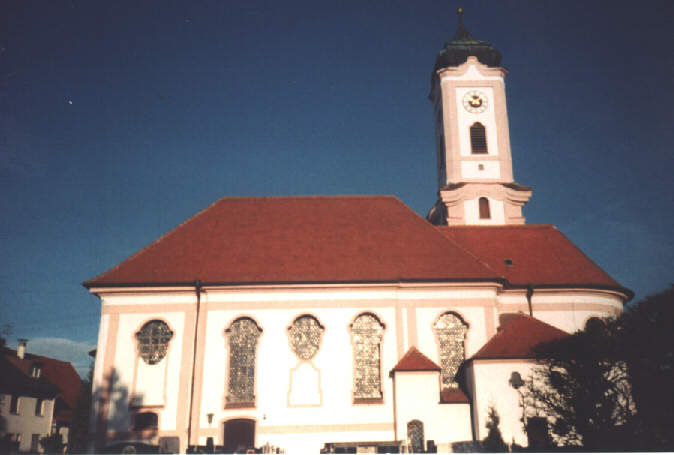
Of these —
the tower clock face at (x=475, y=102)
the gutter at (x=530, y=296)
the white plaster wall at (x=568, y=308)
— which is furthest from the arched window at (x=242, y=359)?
the tower clock face at (x=475, y=102)

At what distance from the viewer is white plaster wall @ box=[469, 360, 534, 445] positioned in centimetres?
2011

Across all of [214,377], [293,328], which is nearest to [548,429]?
[293,328]

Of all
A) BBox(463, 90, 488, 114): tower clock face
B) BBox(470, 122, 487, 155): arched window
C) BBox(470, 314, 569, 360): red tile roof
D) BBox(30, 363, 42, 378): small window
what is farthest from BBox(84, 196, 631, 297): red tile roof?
BBox(30, 363, 42, 378): small window

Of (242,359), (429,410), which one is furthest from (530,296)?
(242,359)

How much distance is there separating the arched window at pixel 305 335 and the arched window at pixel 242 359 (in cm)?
148

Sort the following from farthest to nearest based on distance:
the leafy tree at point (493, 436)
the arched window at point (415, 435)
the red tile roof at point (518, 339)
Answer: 1. the red tile roof at point (518, 339)
2. the arched window at point (415, 435)
3. the leafy tree at point (493, 436)

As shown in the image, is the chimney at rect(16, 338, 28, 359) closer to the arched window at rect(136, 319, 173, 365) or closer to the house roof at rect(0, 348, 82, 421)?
the house roof at rect(0, 348, 82, 421)

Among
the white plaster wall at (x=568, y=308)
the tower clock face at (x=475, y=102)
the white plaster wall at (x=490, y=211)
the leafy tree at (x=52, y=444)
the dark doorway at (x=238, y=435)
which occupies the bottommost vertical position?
the leafy tree at (x=52, y=444)

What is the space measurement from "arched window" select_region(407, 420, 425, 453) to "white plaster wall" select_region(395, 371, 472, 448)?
164 millimetres

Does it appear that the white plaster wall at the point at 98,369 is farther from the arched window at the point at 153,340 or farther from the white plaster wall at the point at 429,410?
the white plaster wall at the point at 429,410

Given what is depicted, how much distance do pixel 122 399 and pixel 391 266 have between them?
496 inches

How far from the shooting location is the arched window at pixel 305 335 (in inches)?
887

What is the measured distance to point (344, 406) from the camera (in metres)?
21.7

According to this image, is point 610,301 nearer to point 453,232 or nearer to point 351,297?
point 453,232
